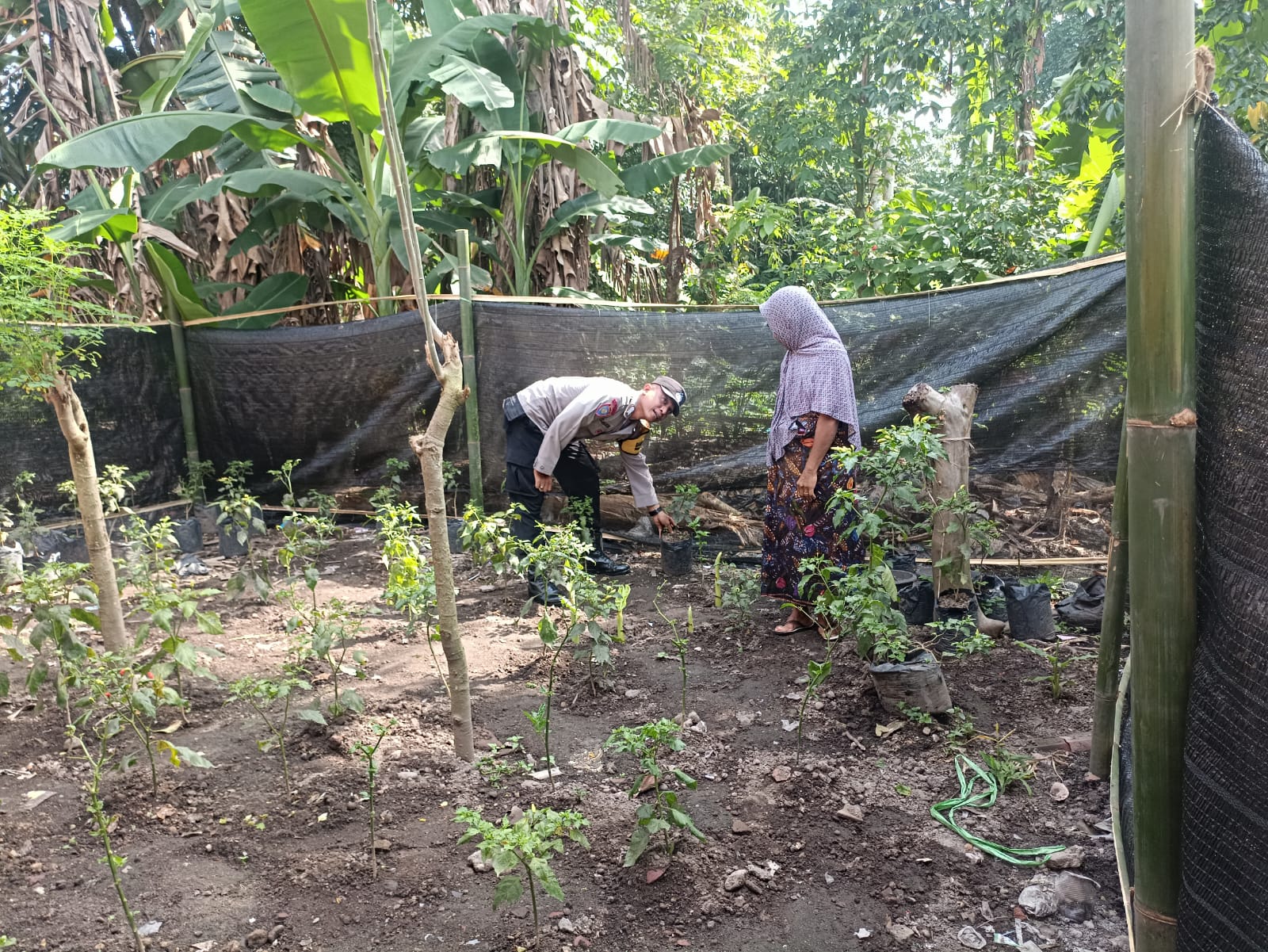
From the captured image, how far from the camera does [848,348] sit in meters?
5.01

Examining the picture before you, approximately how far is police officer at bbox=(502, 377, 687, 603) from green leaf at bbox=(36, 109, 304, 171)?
10.1 feet

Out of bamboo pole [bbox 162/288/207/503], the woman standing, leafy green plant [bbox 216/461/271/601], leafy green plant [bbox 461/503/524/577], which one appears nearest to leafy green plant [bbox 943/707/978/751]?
the woman standing

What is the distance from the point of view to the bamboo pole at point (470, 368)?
5586 millimetres

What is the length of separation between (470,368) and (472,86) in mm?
2169

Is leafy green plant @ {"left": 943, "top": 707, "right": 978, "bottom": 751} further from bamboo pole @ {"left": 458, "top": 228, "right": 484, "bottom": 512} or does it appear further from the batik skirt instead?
bamboo pole @ {"left": 458, "top": 228, "right": 484, "bottom": 512}

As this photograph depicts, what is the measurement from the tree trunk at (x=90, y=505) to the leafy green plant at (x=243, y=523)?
1.34ft

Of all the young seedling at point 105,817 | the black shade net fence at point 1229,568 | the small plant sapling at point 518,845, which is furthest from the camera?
the young seedling at point 105,817

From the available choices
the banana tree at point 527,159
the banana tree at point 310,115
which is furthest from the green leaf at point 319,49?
the banana tree at point 527,159

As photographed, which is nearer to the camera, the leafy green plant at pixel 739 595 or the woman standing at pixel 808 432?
the woman standing at pixel 808 432

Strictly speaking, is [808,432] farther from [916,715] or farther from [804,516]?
[916,715]

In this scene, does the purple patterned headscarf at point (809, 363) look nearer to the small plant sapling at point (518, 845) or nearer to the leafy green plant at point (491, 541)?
the leafy green plant at point (491, 541)

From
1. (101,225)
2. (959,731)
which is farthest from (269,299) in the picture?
(959,731)

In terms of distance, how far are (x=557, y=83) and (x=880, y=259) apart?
11.0 ft

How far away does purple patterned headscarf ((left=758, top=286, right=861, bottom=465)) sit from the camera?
13.0 feet
